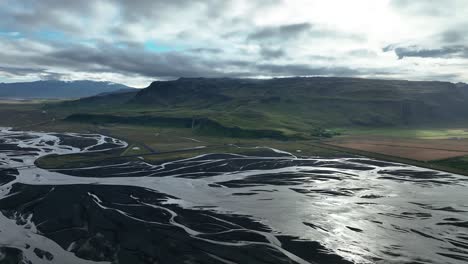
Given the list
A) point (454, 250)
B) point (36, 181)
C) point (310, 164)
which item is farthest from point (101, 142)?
point (454, 250)

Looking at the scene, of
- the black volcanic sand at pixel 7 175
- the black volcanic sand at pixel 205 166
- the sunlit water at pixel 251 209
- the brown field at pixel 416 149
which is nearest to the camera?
the sunlit water at pixel 251 209

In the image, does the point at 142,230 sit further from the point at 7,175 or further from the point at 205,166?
the point at 7,175

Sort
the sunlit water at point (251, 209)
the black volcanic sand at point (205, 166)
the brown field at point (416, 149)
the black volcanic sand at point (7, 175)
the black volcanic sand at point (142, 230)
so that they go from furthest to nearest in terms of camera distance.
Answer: the brown field at point (416, 149), the black volcanic sand at point (205, 166), the black volcanic sand at point (7, 175), the sunlit water at point (251, 209), the black volcanic sand at point (142, 230)

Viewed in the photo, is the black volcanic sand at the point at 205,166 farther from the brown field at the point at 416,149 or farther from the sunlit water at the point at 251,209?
the brown field at the point at 416,149

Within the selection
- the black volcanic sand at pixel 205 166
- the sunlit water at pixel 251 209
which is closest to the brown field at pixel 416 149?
the sunlit water at pixel 251 209

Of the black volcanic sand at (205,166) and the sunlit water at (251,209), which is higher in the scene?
the black volcanic sand at (205,166)

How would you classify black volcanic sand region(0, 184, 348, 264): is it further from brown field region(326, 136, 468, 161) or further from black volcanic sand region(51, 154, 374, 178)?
brown field region(326, 136, 468, 161)
